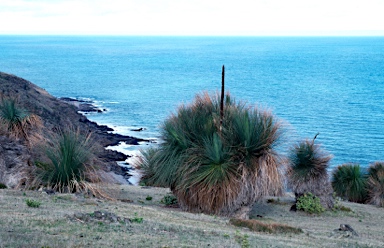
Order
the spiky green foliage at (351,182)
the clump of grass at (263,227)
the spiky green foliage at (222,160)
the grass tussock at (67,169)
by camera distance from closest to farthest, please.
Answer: the clump of grass at (263,227), the grass tussock at (67,169), the spiky green foliage at (222,160), the spiky green foliage at (351,182)

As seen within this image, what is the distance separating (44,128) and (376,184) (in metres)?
Answer: 15.5

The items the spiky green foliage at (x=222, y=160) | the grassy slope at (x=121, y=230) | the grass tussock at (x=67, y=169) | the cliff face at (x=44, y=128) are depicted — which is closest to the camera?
the grassy slope at (x=121, y=230)

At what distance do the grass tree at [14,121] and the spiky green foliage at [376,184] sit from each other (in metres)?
15.2

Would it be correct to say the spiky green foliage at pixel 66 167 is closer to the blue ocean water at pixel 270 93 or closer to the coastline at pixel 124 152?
the blue ocean water at pixel 270 93

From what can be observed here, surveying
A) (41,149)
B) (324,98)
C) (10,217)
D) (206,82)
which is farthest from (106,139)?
(206,82)

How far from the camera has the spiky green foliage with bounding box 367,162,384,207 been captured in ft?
71.8

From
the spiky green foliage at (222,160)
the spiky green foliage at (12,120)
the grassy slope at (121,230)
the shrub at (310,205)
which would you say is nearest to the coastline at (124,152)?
the spiky green foliage at (12,120)

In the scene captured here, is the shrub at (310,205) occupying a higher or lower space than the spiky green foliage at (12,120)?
lower

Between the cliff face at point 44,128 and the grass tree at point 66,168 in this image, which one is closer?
the grass tree at point 66,168

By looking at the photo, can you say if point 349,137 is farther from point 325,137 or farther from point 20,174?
point 20,174

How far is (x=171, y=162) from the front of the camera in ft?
50.8

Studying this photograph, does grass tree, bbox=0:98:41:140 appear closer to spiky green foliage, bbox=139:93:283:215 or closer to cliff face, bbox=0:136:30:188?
cliff face, bbox=0:136:30:188

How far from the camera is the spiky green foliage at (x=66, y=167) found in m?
14.6

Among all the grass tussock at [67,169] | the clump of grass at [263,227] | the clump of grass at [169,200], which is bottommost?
the clump of grass at [169,200]
